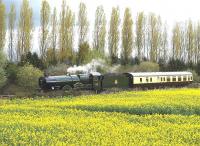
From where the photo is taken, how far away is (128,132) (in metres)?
19.7

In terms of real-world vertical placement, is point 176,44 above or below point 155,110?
above

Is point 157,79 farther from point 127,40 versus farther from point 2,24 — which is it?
point 2,24

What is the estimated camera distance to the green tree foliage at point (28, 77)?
188 feet

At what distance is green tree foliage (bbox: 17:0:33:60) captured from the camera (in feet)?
214

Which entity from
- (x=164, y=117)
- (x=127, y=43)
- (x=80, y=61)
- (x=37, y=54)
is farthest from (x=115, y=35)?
(x=164, y=117)

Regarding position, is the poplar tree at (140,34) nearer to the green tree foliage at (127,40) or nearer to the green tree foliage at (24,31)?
the green tree foliage at (127,40)

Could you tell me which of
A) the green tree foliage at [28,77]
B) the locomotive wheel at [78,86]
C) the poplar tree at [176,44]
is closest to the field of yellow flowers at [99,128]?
the locomotive wheel at [78,86]

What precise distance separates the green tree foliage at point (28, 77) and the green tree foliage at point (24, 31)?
7353mm

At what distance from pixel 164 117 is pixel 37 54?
41.2 m

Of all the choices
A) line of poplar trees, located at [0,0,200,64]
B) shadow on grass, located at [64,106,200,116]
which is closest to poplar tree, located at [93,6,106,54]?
line of poplar trees, located at [0,0,200,64]

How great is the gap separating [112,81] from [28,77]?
9537mm

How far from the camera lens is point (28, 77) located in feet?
187

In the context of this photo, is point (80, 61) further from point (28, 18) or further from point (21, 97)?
point (21, 97)

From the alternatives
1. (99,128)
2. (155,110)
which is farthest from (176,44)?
(99,128)
